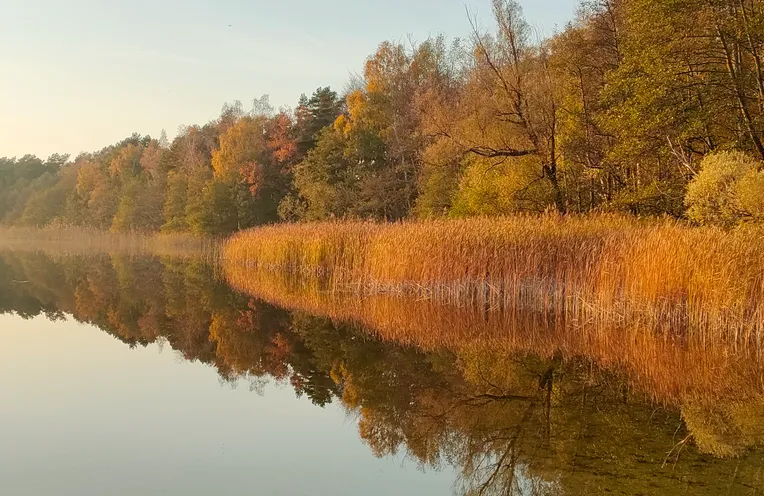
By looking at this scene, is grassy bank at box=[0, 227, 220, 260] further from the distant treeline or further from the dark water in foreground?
the dark water in foreground

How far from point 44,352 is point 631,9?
1287 centimetres

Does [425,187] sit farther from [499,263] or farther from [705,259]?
[705,259]

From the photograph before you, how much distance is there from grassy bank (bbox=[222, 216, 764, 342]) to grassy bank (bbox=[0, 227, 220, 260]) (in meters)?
14.2

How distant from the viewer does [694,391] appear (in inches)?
249

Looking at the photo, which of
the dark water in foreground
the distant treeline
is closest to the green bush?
the distant treeline

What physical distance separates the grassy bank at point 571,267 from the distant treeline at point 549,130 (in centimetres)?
220

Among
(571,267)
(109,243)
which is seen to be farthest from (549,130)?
(109,243)

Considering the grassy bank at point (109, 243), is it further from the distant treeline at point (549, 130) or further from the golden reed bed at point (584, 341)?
the golden reed bed at point (584, 341)

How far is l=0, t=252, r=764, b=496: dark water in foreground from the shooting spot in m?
4.32

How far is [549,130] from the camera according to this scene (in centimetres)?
1764

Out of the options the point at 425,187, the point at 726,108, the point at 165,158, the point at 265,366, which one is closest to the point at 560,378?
the point at 265,366

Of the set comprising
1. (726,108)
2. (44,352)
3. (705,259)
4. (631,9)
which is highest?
(631,9)

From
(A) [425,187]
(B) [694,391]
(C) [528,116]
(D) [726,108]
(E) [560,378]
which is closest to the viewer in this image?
(B) [694,391]

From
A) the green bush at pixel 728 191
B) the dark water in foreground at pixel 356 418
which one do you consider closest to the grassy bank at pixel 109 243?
the dark water in foreground at pixel 356 418
